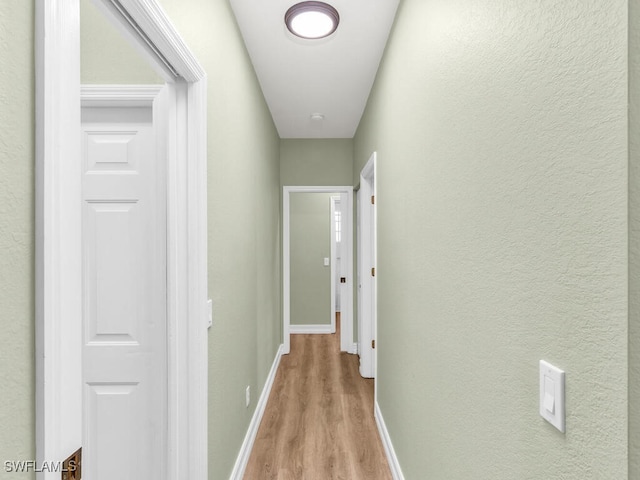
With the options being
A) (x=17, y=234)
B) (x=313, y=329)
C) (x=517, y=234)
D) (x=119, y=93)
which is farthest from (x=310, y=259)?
(x=17, y=234)

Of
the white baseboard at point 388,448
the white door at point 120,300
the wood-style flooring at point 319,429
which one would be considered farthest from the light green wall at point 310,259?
the white door at point 120,300

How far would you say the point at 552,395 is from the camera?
2.25 ft

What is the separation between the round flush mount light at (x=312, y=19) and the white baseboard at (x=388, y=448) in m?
2.42

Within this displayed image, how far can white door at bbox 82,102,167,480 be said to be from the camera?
143 centimetres

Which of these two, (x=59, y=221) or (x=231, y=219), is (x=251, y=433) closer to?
(x=231, y=219)

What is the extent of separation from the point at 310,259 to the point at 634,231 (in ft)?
16.1

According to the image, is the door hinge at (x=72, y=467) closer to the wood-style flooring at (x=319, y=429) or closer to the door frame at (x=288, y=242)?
the wood-style flooring at (x=319, y=429)

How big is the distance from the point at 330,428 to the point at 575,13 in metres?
2.66

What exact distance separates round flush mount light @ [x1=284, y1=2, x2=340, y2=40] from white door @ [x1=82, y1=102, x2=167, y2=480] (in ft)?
3.18

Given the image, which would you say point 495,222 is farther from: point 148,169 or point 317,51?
point 317,51

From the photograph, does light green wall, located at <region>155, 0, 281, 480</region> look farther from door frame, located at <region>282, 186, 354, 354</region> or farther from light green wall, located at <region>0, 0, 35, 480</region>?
door frame, located at <region>282, 186, 354, 354</region>

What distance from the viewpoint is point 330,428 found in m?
2.60

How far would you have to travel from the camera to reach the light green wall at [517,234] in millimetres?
560

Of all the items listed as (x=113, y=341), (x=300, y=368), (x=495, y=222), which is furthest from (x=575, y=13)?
(x=300, y=368)
